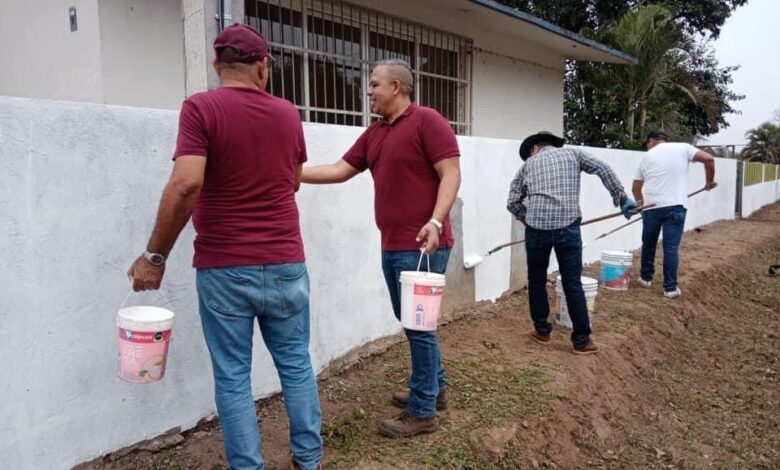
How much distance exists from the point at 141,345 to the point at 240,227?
1.89 ft

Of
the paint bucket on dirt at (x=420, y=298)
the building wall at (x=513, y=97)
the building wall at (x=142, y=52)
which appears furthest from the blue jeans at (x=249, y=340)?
the building wall at (x=513, y=97)

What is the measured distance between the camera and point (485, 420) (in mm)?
3291

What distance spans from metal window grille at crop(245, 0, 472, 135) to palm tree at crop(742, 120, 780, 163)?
33.3 metres

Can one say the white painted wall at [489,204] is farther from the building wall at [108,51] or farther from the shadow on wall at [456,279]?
the building wall at [108,51]

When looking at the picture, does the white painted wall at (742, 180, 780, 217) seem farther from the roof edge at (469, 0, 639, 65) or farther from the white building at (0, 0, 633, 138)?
the white building at (0, 0, 633, 138)

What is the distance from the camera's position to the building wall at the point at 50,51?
5012mm

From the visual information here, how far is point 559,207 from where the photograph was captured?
4.11 metres

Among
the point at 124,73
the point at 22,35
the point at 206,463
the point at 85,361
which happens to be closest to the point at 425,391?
the point at 206,463

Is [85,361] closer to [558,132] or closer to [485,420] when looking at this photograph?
[485,420]

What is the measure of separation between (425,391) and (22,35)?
5.59 m

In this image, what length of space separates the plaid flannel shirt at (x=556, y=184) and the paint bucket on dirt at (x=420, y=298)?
171cm

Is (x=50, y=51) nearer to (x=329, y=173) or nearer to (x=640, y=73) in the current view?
(x=329, y=173)

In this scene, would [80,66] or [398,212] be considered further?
[80,66]

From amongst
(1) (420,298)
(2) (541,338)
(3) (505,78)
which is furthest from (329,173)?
(3) (505,78)
